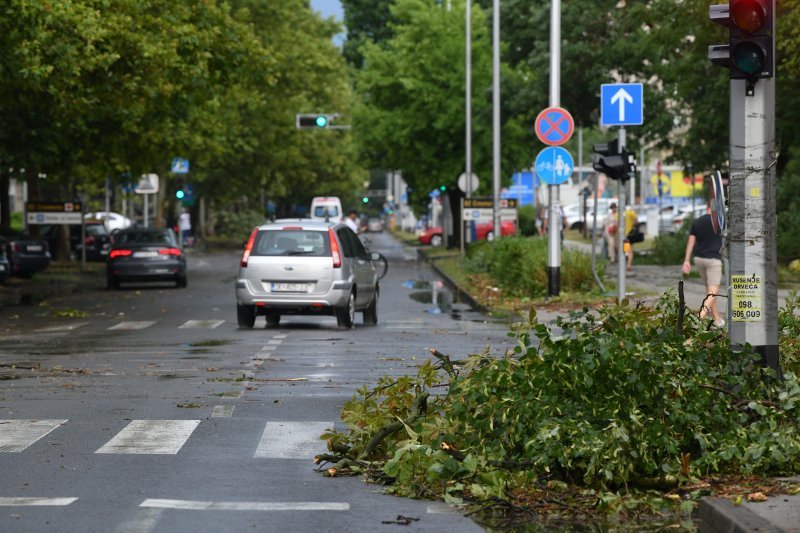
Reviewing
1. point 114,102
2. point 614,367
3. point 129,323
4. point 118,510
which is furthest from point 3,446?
point 114,102

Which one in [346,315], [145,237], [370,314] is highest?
[145,237]

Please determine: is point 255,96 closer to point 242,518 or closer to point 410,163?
point 410,163

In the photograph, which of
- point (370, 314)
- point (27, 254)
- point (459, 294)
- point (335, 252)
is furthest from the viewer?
point (27, 254)

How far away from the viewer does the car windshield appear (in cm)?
3794

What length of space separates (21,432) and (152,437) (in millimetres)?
971

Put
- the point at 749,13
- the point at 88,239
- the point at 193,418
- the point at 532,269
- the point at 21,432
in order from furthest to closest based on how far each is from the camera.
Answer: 1. the point at 88,239
2. the point at 532,269
3. the point at 193,418
4. the point at 21,432
5. the point at 749,13

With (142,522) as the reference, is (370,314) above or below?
below

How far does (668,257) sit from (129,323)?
23.2 m

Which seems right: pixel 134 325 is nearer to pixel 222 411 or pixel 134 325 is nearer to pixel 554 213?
pixel 554 213

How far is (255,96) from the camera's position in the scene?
5250 centimetres

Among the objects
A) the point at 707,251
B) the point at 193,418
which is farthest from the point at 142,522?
the point at 707,251

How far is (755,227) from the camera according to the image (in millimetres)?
9852

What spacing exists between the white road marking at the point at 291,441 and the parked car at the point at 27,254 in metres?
29.2

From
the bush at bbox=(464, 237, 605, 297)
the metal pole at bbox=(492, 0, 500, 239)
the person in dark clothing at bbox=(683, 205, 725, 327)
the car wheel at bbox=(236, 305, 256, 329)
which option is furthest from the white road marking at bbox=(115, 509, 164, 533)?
the metal pole at bbox=(492, 0, 500, 239)
